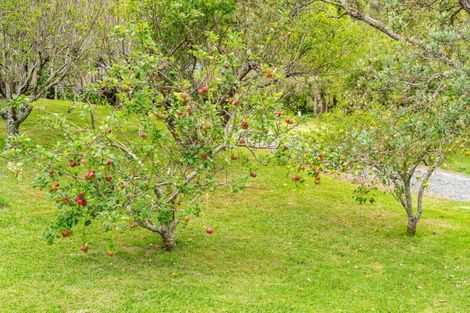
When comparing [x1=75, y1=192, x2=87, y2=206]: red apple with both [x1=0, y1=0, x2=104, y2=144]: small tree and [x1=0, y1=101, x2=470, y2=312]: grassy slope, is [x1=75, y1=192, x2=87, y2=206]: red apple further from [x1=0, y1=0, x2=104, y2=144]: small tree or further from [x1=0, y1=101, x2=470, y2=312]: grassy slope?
[x1=0, y1=0, x2=104, y2=144]: small tree

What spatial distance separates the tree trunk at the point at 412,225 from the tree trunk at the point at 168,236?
6.43 metres

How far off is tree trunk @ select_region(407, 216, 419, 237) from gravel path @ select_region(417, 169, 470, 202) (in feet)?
20.8

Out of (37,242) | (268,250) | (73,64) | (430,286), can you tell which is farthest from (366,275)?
(73,64)

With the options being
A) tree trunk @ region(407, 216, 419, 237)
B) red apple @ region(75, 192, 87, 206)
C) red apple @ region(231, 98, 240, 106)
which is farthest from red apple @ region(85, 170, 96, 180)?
tree trunk @ region(407, 216, 419, 237)

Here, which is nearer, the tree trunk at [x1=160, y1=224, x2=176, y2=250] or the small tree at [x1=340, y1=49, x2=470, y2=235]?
the small tree at [x1=340, y1=49, x2=470, y2=235]

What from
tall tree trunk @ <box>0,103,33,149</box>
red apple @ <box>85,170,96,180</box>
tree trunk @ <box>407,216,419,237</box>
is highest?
red apple @ <box>85,170,96,180</box>

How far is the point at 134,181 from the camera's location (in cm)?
892

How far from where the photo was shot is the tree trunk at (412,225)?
13469 millimetres

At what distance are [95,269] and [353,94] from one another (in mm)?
7662

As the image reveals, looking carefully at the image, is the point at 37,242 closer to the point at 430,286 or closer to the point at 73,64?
the point at 430,286

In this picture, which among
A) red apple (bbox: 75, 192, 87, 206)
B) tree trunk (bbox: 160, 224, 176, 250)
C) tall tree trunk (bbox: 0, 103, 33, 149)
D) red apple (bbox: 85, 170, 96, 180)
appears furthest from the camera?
tall tree trunk (bbox: 0, 103, 33, 149)

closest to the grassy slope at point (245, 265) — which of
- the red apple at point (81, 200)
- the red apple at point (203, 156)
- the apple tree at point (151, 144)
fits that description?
the apple tree at point (151, 144)

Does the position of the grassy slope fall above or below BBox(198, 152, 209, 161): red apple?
below

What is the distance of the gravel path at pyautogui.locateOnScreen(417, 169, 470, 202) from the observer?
2086 cm
